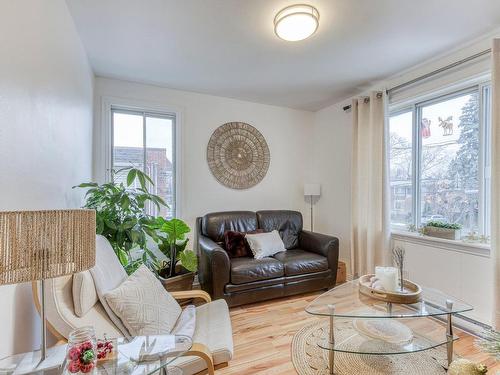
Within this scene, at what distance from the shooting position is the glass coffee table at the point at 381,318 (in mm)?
1727

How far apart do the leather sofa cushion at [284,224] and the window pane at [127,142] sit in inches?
68.0

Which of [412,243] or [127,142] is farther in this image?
[127,142]

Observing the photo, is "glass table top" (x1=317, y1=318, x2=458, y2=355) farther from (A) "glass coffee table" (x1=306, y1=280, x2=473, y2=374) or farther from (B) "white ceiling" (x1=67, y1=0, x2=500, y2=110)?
(B) "white ceiling" (x1=67, y1=0, x2=500, y2=110)

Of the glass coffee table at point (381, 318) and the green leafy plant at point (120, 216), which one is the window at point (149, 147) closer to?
the green leafy plant at point (120, 216)

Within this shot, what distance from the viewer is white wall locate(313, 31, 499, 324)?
7.47 ft

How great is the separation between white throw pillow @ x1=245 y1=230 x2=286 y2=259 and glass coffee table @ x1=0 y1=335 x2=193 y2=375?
185cm

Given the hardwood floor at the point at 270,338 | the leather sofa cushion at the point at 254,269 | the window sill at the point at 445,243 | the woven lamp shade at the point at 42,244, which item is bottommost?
the hardwood floor at the point at 270,338

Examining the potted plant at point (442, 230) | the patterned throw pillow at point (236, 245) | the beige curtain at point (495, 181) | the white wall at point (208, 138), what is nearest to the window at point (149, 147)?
the white wall at point (208, 138)

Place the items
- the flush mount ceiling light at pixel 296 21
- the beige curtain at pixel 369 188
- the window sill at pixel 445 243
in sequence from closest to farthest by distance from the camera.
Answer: the flush mount ceiling light at pixel 296 21 < the window sill at pixel 445 243 < the beige curtain at pixel 369 188

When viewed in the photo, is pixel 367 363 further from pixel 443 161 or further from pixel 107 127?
pixel 107 127

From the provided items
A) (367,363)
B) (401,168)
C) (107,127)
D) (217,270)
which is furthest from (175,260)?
(401,168)

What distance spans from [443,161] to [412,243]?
0.91m

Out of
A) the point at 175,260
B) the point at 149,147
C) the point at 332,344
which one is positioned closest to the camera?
the point at 332,344

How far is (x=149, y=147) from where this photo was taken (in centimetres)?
338
